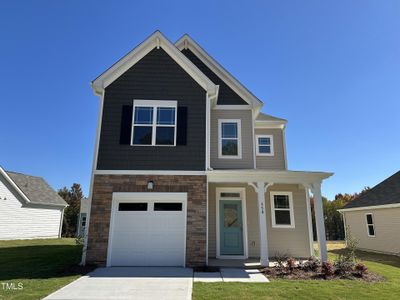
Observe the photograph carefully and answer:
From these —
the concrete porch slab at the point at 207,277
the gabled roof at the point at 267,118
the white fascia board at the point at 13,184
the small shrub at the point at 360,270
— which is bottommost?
the concrete porch slab at the point at 207,277

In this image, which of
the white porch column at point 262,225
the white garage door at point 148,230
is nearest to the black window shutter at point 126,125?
the white garage door at point 148,230

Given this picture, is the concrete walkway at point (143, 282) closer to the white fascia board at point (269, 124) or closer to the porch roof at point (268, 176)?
the porch roof at point (268, 176)

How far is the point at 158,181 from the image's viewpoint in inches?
386

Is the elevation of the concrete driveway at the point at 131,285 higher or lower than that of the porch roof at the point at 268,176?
lower

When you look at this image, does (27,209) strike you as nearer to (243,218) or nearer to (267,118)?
(243,218)

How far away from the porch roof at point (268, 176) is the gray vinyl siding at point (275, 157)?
9.78 ft

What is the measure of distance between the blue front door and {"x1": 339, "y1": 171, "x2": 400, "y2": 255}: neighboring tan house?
1028 cm

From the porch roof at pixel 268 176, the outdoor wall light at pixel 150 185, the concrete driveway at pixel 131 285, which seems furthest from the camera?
Result: the porch roof at pixel 268 176

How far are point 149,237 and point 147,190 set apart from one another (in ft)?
5.44

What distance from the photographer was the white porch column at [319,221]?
31.2ft

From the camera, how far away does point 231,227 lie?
11.6 m

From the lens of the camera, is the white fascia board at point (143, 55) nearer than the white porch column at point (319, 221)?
No

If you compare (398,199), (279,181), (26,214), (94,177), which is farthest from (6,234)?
(398,199)

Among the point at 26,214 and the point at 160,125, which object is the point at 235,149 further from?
the point at 26,214
